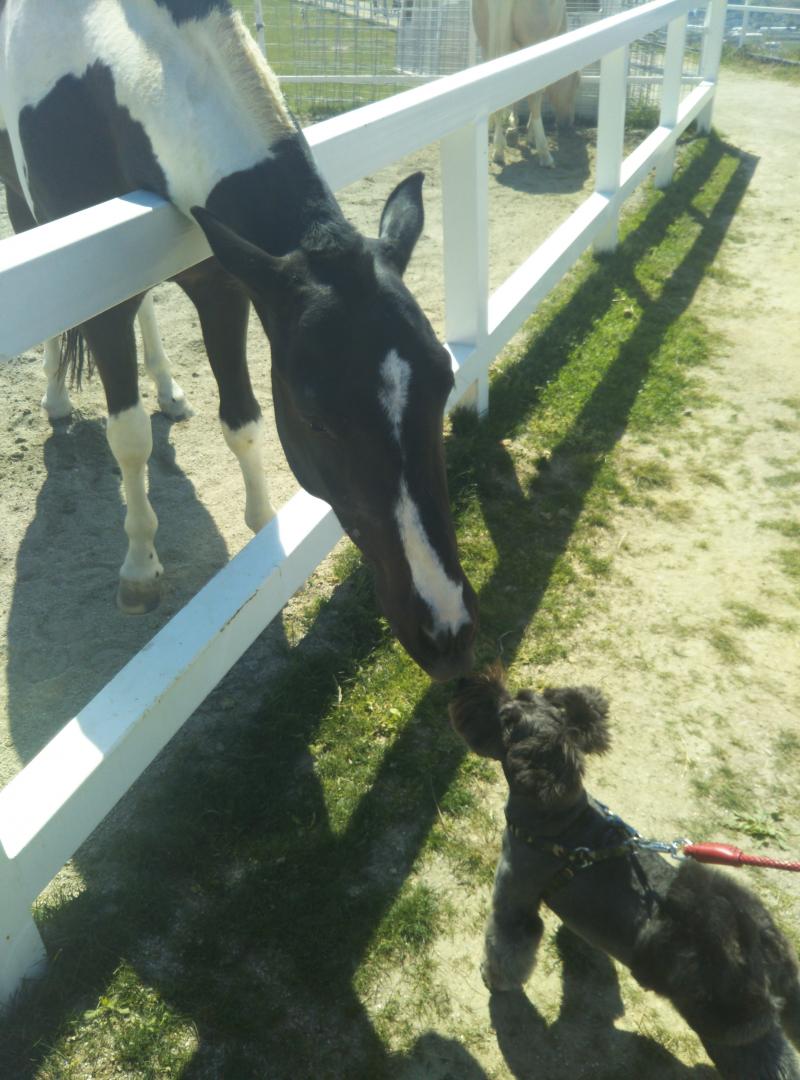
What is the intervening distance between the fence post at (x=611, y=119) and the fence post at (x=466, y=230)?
81.3 inches

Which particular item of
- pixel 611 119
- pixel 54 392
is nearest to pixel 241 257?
pixel 54 392

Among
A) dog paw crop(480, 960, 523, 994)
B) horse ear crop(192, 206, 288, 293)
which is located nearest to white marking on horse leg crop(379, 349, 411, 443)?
horse ear crop(192, 206, 288, 293)

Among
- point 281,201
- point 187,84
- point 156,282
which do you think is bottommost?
point 156,282

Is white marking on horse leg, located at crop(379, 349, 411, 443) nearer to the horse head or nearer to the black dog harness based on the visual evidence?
the horse head

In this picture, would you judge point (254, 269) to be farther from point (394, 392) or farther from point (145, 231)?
point (394, 392)

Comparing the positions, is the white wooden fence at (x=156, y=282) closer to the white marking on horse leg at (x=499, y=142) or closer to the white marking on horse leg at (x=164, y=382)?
the white marking on horse leg at (x=164, y=382)

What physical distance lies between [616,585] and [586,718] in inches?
59.2

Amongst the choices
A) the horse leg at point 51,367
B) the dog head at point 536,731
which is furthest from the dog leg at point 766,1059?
the horse leg at point 51,367

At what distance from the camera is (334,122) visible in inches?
107

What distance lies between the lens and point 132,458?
3.19 m

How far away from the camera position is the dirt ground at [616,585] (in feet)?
7.31

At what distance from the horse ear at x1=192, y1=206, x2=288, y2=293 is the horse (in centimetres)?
717

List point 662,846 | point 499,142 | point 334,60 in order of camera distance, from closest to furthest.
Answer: point 662,846, point 499,142, point 334,60

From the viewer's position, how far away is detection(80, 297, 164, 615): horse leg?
2.94 m
